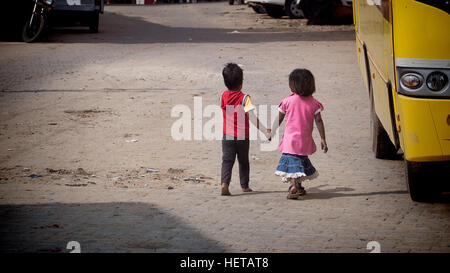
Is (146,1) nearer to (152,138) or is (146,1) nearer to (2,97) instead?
(2,97)

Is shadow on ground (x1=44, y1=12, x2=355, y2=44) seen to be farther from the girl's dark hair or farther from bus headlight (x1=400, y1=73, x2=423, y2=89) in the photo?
bus headlight (x1=400, y1=73, x2=423, y2=89)

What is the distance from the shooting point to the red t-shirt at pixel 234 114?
700cm

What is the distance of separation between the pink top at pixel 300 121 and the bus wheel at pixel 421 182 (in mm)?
893

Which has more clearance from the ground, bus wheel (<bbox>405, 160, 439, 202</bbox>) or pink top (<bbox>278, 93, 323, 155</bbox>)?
pink top (<bbox>278, 93, 323, 155</bbox>)

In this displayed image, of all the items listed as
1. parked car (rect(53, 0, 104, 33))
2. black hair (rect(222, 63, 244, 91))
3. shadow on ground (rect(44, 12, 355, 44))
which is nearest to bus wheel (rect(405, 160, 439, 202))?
black hair (rect(222, 63, 244, 91))

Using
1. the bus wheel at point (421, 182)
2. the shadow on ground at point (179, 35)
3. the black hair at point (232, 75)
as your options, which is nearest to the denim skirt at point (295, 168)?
the black hair at point (232, 75)

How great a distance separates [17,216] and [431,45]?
345 centimetres

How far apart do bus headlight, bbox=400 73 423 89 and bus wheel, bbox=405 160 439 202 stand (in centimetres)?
74

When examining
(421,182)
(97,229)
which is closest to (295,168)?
(421,182)

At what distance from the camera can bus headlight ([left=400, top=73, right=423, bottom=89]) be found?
603 centimetres

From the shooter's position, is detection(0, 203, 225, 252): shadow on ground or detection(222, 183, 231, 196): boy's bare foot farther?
detection(222, 183, 231, 196): boy's bare foot

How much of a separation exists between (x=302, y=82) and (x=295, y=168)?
2.48ft

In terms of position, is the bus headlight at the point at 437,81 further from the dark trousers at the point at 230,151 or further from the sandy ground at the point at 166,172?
the dark trousers at the point at 230,151

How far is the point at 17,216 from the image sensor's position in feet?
20.5
